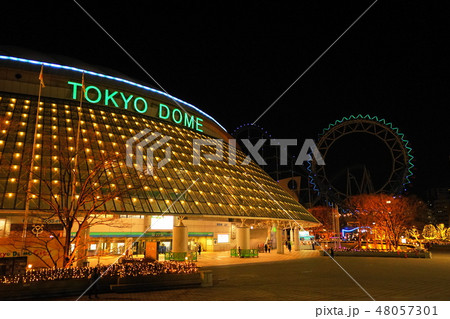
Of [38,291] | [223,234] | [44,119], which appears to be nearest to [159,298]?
[38,291]

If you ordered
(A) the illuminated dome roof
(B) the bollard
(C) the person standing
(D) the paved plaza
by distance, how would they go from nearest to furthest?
(D) the paved plaza, (C) the person standing, (B) the bollard, (A) the illuminated dome roof

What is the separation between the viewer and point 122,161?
1252 inches

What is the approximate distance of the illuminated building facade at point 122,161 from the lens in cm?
2750

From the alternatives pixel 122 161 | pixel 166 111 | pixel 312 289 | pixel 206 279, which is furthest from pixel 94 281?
pixel 166 111

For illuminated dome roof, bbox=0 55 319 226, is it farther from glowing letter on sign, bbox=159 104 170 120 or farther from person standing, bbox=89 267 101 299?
person standing, bbox=89 267 101 299

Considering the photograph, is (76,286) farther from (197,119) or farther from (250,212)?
(197,119)

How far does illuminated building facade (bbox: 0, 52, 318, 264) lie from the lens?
90.2 ft

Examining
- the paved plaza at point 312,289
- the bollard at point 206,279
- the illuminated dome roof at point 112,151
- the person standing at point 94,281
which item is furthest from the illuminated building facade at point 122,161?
the paved plaza at point 312,289

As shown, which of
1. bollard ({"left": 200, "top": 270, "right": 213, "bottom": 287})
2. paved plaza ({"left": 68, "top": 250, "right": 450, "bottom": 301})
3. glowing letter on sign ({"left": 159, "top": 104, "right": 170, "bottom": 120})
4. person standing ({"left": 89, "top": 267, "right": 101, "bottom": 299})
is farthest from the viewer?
glowing letter on sign ({"left": 159, "top": 104, "right": 170, "bottom": 120})

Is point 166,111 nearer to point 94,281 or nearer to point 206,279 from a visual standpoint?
point 206,279

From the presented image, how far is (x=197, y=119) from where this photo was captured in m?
49.1

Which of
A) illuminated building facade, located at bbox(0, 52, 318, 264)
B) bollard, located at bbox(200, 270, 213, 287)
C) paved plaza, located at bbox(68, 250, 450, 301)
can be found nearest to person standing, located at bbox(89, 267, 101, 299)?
paved plaza, located at bbox(68, 250, 450, 301)

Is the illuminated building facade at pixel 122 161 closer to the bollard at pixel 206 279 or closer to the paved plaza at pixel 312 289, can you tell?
the bollard at pixel 206 279

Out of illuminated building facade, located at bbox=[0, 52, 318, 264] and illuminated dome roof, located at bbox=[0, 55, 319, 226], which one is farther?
illuminated dome roof, located at bbox=[0, 55, 319, 226]
